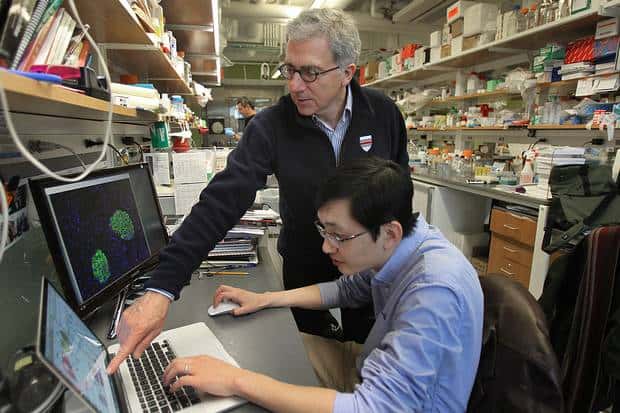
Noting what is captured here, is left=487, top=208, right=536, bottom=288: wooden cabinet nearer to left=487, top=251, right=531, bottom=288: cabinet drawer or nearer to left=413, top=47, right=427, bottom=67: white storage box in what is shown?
left=487, top=251, right=531, bottom=288: cabinet drawer

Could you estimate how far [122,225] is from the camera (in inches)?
42.7

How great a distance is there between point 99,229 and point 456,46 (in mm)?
3941

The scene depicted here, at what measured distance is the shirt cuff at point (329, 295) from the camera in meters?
1.23

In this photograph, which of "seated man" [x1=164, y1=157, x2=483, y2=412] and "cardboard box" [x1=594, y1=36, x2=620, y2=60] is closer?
"seated man" [x1=164, y1=157, x2=483, y2=412]

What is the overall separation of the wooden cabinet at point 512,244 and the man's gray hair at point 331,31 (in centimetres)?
191

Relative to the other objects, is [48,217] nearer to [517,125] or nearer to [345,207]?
[345,207]

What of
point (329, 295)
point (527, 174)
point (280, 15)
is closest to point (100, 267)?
point (329, 295)

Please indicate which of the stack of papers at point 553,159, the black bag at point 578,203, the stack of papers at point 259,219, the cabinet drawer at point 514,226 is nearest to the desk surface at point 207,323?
the stack of papers at point 259,219

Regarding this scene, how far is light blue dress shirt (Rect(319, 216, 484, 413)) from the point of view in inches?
27.5

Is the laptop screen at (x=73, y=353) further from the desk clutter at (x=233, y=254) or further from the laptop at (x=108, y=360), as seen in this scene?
the desk clutter at (x=233, y=254)

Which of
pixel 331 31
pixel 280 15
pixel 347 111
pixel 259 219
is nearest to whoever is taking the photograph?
pixel 331 31

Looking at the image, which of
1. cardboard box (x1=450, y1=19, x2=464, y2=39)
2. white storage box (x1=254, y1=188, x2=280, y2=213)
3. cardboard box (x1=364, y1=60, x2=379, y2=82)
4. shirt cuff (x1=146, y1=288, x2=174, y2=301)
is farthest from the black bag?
cardboard box (x1=364, y1=60, x2=379, y2=82)

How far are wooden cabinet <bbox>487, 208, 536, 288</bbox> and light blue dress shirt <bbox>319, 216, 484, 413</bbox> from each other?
196cm

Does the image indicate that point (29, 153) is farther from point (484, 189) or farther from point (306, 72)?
point (484, 189)
